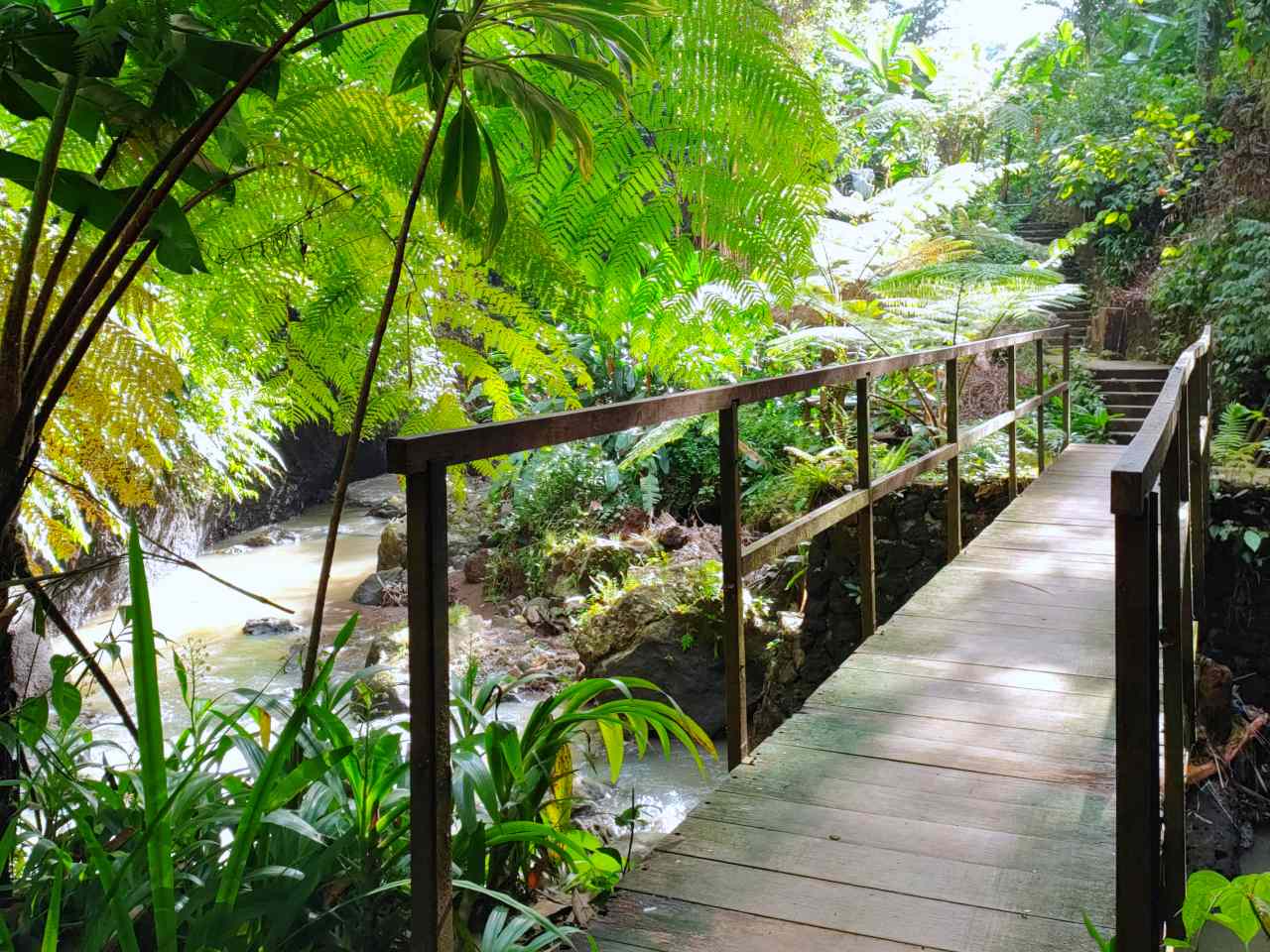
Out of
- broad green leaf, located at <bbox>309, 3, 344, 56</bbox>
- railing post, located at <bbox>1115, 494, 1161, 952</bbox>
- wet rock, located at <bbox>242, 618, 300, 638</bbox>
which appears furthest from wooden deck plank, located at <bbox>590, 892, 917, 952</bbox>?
wet rock, located at <bbox>242, 618, 300, 638</bbox>

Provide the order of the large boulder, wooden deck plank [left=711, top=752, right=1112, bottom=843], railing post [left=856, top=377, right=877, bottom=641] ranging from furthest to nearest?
the large boulder, railing post [left=856, top=377, right=877, bottom=641], wooden deck plank [left=711, top=752, right=1112, bottom=843]

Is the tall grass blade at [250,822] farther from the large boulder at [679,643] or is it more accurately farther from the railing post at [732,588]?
the large boulder at [679,643]

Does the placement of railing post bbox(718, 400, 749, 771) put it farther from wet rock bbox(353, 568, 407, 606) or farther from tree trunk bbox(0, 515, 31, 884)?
wet rock bbox(353, 568, 407, 606)

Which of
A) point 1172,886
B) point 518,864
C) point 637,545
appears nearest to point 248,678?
point 637,545

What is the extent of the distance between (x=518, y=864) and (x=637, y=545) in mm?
6867

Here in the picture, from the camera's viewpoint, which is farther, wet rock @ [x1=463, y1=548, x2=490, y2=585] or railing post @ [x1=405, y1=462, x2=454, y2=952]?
wet rock @ [x1=463, y1=548, x2=490, y2=585]

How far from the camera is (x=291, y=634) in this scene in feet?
28.6

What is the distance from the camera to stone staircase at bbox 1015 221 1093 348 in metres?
16.4

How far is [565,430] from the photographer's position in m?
1.96

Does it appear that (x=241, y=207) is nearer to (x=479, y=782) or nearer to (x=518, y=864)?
(x=479, y=782)

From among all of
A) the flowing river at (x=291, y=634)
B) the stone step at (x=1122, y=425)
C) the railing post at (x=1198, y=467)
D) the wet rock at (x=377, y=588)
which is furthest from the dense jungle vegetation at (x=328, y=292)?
the stone step at (x=1122, y=425)

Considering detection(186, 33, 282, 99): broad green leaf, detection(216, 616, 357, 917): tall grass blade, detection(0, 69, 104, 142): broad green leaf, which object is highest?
detection(186, 33, 282, 99): broad green leaf

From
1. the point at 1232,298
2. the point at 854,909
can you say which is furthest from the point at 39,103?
the point at 1232,298

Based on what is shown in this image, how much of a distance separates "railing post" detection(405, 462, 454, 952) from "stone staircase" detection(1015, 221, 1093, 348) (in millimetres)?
15883
